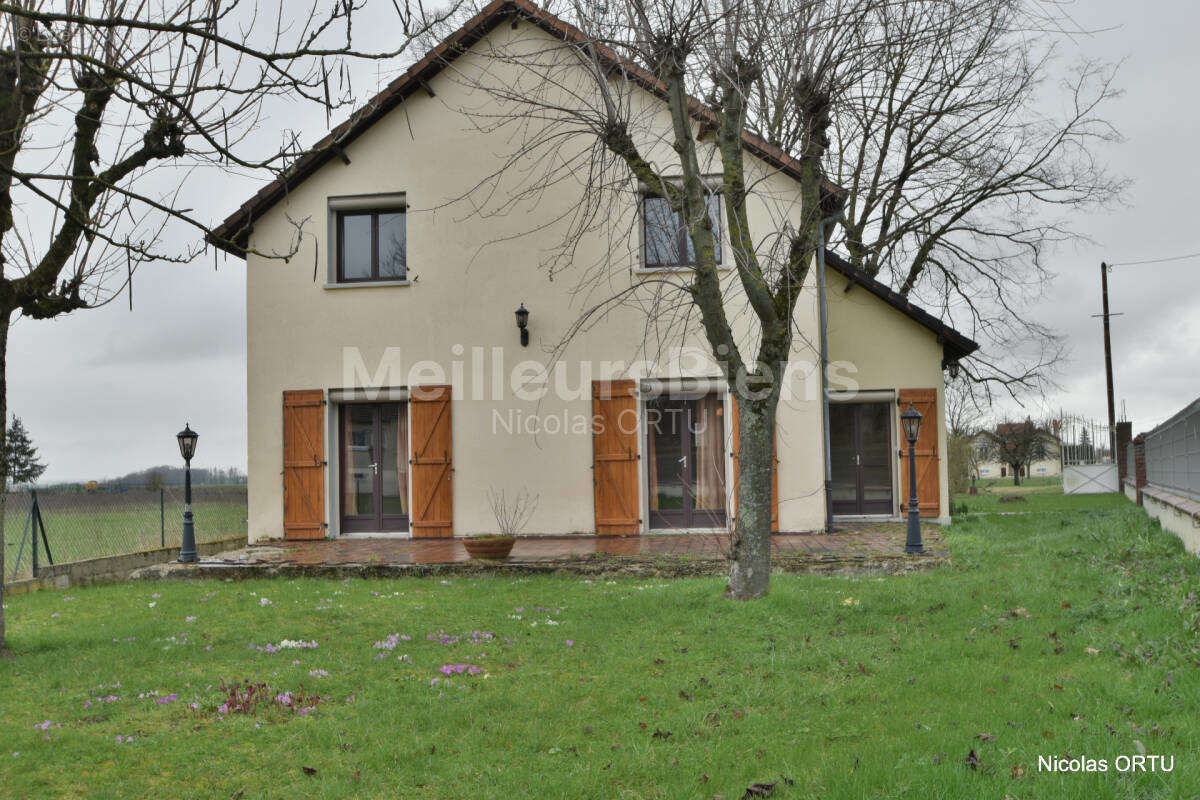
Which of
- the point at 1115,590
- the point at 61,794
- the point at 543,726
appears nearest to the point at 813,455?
the point at 1115,590

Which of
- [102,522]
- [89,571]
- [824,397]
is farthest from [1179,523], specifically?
[102,522]

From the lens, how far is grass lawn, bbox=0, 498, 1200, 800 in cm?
399

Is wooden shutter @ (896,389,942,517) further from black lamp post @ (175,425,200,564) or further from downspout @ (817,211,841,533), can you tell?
black lamp post @ (175,425,200,564)

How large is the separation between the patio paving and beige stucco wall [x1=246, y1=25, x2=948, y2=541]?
2.84ft

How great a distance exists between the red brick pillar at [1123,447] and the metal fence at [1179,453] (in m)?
5.14

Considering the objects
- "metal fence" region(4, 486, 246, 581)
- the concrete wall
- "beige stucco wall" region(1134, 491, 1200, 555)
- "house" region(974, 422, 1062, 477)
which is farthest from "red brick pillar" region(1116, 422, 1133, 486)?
"house" region(974, 422, 1062, 477)

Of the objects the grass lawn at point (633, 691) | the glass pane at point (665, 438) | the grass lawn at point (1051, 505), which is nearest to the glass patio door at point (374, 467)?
the glass pane at point (665, 438)

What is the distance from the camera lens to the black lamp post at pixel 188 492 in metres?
11.3

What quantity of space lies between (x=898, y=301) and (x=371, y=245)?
27.5ft

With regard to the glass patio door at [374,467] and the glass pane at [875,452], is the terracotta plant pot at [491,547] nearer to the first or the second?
the glass patio door at [374,467]

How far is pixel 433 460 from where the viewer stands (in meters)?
13.0

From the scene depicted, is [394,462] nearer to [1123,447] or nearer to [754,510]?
[754,510]

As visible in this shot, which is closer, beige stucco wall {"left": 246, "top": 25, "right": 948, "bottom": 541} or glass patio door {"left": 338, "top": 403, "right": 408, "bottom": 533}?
beige stucco wall {"left": 246, "top": 25, "right": 948, "bottom": 541}

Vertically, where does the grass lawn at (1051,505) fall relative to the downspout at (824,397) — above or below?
below
